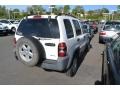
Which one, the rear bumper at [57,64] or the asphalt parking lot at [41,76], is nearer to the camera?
the rear bumper at [57,64]

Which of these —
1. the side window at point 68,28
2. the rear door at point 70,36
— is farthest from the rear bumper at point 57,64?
the side window at point 68,28

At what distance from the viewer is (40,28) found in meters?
6.20

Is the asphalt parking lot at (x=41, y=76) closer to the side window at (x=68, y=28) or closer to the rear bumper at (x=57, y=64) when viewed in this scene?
the rear bumper at (x=57, y=64)

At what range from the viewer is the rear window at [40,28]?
6027mm

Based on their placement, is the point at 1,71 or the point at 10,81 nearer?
the point at 10,81

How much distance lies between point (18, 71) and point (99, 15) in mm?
86856

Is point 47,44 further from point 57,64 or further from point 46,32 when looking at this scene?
point 57,64

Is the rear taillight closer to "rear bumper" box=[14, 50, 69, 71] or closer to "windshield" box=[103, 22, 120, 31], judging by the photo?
"rear bumper" box=[14, 50, 69, 71]

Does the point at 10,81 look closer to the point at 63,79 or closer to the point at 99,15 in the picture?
the point at 63,79

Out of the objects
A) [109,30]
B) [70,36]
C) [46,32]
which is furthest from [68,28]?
[109,30]

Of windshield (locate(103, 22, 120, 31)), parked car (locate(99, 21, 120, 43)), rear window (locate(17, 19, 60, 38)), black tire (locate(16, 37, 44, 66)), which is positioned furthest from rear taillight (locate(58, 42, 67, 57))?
windshield (locate(103, 22, 120, 31))

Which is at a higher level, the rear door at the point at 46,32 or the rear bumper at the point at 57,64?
the rear door at the point at 46,32

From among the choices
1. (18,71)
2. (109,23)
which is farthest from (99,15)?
(18,71)

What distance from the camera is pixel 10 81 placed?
20.1ft
